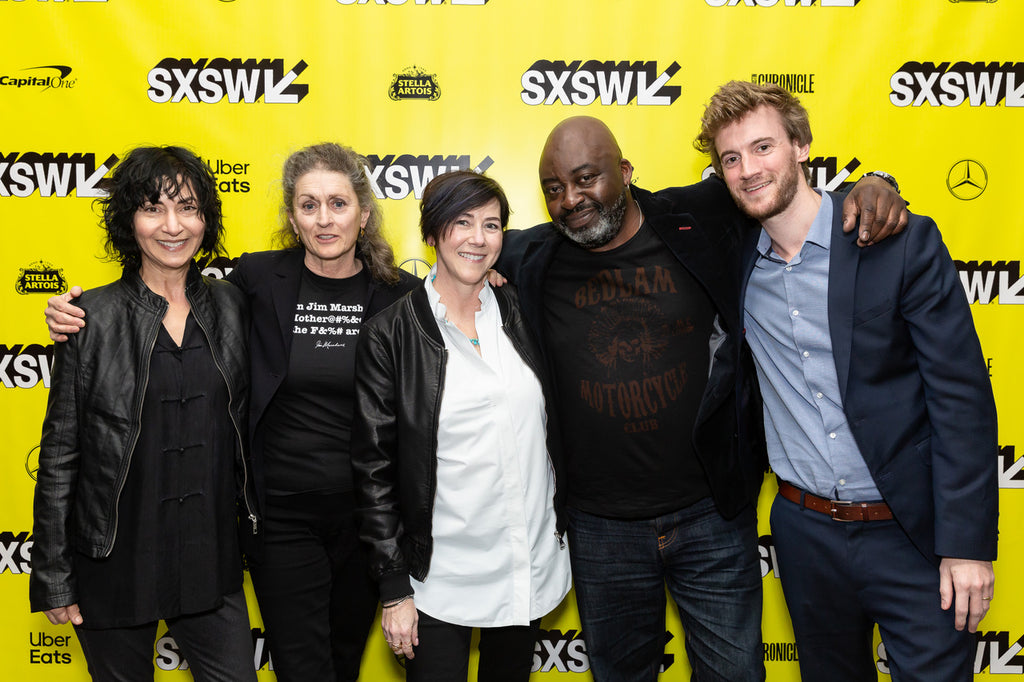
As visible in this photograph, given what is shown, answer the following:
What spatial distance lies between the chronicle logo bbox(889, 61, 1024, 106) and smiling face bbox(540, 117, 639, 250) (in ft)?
5.01

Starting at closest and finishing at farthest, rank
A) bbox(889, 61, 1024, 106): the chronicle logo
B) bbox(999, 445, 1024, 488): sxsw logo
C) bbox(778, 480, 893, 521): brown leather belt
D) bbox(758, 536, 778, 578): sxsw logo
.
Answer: bbox(778, 480, 893, 521): brown leather belt, bbox(889, 61, 1024, 106): the chronicle logo, bbox(999, 445, 1024, 488): sxsw logo, bbox(758, 536, 778, 578): sxsw logo

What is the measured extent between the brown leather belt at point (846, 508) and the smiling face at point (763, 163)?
775mm

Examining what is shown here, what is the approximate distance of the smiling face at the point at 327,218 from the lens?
2.03m

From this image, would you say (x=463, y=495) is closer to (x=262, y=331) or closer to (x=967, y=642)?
(x=262, y=331)

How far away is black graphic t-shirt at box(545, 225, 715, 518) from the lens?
1.92m

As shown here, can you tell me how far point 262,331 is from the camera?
2.03 meters

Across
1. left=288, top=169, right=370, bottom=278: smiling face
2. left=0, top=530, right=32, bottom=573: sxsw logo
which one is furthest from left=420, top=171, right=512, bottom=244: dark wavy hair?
left=0, top=530, right=32, bottom=573: sxsw logo

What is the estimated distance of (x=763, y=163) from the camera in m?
1.81

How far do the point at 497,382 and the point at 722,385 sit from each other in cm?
66

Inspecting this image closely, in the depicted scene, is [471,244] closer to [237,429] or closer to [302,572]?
[237,429]

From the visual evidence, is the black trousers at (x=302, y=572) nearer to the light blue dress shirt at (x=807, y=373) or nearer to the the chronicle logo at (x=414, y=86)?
the light blue dress shirt at (x=807, y=373)

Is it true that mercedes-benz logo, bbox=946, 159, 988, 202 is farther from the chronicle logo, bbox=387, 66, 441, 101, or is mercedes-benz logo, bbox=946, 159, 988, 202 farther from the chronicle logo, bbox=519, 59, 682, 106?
the chronicle logo, bbox=387, 66, 441, 101

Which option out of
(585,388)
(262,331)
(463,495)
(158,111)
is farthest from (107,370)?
(158,111)

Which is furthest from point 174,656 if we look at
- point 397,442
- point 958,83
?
point 958,83
